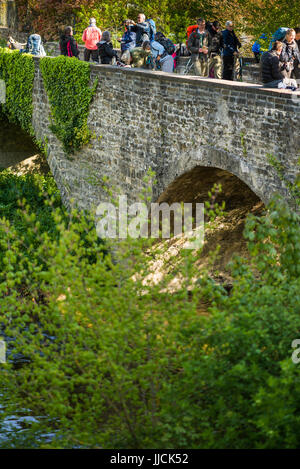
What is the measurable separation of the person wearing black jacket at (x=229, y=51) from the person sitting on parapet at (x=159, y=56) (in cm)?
162

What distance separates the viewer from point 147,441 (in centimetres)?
735

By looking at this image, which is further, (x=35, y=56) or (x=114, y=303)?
(x=35, y=56)

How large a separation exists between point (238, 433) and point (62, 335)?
178cm

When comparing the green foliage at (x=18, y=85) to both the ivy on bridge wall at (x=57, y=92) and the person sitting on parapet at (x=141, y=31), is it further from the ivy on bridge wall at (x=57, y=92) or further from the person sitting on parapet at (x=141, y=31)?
the person sitting on parapet at (x=141, y=31)

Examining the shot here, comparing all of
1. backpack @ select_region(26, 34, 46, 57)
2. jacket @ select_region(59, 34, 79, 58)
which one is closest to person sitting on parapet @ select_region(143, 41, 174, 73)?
jacket @ select_region(59, 34, 79, 58)

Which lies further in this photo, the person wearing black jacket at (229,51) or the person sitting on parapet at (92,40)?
the person sitting on parapet at (92,40)

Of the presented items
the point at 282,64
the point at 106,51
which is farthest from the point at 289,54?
the point at 106,51

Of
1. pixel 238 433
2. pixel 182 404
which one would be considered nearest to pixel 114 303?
pixel 182 404

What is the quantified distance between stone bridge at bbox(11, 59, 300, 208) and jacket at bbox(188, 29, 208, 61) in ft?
5.25

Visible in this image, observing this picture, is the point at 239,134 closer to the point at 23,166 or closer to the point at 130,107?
the point at 130,107

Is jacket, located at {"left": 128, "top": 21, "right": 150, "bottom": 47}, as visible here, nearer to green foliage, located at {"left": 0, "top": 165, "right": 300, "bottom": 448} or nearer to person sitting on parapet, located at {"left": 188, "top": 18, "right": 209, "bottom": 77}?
person sitting on parapet, located at {"left": 188, "top": 18, "right": 209, "bottom": 77}

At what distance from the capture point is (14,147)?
21.8 metres

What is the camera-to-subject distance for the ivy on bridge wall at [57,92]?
51.1ft

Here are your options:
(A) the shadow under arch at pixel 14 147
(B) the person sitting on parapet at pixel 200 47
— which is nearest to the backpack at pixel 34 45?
(A) the shadow under arch at pixel 14 147
